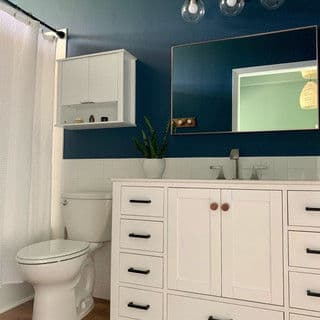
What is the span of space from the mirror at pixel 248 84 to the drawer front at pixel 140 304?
107cm

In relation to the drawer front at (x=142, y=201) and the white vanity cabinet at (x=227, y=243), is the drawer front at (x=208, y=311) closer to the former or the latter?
the white vanity cabinet at (x=227, y=243)

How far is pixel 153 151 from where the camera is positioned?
2219 millimetres

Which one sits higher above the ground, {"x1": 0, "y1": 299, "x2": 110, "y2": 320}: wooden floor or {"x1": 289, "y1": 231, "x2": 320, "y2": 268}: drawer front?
{"x1": 289, "y1": 231, "x2": 320, "y2": 268}: drawer front

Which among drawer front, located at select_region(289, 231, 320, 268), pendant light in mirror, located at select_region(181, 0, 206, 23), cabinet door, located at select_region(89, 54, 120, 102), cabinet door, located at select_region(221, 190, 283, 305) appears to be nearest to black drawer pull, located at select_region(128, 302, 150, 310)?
cabinet door, located at select_region(221, 190, 283, 305)

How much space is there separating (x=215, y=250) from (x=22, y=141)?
4.87 feet

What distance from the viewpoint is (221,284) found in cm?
173

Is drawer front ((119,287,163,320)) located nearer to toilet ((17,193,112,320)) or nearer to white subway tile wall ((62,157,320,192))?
toilet ((17,193,112,320))

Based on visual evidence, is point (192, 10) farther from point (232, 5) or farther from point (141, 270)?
point (141, 270)

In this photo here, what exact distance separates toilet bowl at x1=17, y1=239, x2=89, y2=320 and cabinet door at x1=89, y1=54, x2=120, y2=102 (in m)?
1.07

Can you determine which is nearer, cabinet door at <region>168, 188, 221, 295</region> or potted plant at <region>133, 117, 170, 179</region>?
cabinet door at <region>168, 188, 221, 295</region>

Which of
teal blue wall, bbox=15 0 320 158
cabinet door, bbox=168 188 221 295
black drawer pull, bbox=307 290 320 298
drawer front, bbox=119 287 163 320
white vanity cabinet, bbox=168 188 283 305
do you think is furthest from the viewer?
teal blue wall, bbox=15 0 320 158

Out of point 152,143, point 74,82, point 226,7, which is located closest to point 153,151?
point 152,143

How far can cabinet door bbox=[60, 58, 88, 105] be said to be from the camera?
8.20 ft

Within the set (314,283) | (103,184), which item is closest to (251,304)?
(314,283)
